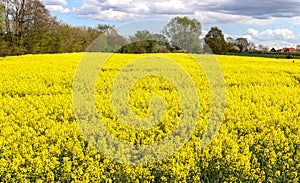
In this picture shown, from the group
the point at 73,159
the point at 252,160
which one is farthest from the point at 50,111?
the point at 252,160

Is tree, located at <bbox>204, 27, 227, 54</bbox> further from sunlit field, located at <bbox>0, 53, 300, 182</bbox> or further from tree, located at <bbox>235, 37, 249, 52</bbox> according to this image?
sunlit field, located at <bbox>0, 53, 300, 182</bbox>

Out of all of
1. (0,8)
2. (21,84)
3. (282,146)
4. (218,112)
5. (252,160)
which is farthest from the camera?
(0,8)

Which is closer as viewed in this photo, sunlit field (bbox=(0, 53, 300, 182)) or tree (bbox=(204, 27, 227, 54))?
sunlit field (bbox=(0, 53, 300, 182))

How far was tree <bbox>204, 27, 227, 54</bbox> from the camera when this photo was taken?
50.2 metres

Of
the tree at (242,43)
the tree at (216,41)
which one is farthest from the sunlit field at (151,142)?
the tree at (242,43)

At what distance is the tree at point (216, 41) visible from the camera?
50156 millimetres

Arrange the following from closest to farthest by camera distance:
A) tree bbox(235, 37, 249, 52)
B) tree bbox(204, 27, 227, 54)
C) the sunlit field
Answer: the sunlit field → tree bbox(204, 27, 227, 54) → tree bbox(235, 37, 249, 52)

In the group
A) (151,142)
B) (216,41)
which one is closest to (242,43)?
(216,41)

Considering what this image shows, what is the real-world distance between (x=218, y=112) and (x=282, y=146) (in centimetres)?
236

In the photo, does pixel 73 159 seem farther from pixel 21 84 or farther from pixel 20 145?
pixel 21 84

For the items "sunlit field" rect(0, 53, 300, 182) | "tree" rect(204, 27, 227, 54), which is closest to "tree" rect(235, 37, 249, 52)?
"tree" rect(204, 27, 227, 54)

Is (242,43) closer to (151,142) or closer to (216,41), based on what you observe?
(216,41)

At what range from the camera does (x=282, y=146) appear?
702 cm

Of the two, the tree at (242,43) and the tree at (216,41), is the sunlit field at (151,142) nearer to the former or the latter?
the tree at (216,41)
